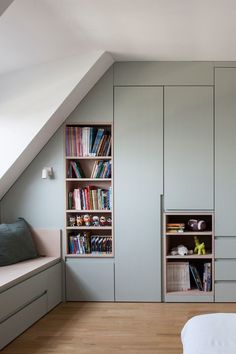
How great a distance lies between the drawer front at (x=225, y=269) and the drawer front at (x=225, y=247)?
0.18ft

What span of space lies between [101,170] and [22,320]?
1692 millimetres

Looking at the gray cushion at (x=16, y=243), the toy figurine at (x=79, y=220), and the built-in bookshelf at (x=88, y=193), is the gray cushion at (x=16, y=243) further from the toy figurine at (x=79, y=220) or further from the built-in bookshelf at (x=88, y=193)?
the toy figurine at (x=79, y=220)

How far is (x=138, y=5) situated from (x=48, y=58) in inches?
50.0

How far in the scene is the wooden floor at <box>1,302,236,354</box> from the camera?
279cm

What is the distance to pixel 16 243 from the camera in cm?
360

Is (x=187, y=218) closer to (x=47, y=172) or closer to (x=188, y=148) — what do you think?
(x=188, y=148)

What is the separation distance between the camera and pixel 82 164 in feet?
13.8

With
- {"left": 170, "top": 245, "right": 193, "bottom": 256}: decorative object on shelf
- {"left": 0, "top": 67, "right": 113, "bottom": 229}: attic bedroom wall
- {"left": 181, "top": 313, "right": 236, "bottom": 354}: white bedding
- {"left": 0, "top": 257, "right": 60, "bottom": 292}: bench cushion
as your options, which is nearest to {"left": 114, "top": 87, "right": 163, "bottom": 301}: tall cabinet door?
{"left": 170, "top": 245, "right": 193, "bottom": 256}: decorative object on shelf

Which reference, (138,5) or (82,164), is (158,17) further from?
(82,164)

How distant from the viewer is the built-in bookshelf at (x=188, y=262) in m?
3.85

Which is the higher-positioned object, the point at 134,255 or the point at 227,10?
the point at 227,10

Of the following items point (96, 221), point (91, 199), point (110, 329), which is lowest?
point (110, 329)

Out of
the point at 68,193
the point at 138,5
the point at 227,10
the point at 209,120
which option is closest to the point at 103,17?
the point at 138,5

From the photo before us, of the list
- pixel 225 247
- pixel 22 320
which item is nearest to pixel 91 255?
pixel 22 320
